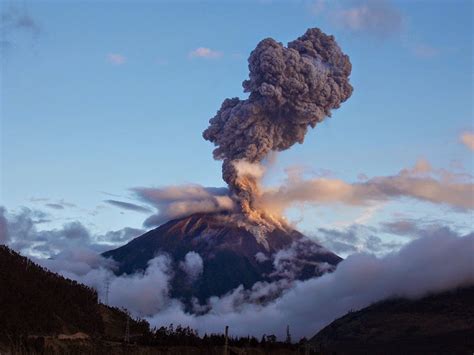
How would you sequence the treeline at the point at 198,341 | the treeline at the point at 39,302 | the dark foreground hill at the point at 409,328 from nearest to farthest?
the treeline at the point at 198,341, the treeline at the point at 39,302, the dark foreground hill at the point at 409,328

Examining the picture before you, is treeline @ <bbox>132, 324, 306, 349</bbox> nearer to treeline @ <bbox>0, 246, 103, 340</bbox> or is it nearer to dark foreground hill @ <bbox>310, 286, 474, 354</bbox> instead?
treeline @ <bbox>0, 246, 103, 340</bbox>

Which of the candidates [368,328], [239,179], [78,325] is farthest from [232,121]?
[78,325]

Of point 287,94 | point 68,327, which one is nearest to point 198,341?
point 68,327

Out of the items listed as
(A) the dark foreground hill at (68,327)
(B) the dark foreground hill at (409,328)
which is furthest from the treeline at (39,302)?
(B) the dark foreground hill at (409,328)

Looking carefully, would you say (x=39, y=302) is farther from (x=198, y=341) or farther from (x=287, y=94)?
(x=287, y=94)

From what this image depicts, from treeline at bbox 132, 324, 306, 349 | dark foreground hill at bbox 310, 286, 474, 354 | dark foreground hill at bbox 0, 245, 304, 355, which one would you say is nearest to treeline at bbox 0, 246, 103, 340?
dark foreground hill at bbox 0, 245, 304, 355

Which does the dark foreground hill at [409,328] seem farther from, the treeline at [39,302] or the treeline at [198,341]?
the treeline at [198,341]
